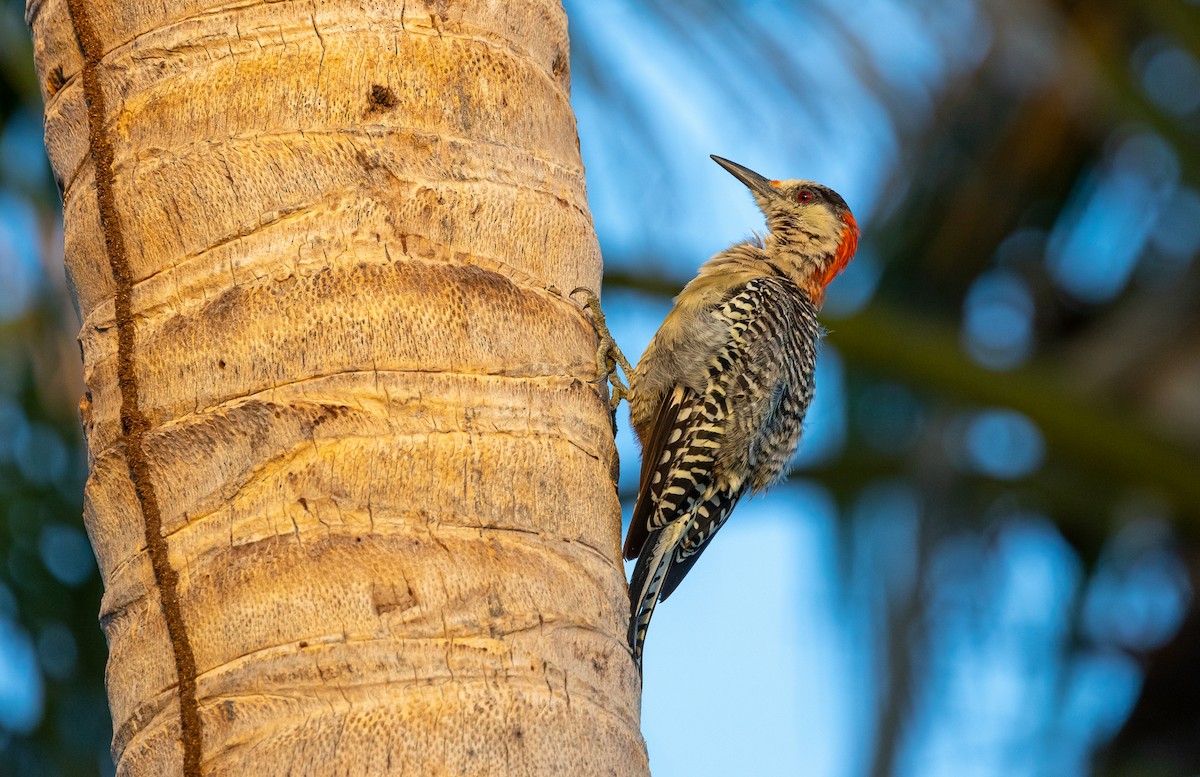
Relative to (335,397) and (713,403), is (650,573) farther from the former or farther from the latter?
(335,397)

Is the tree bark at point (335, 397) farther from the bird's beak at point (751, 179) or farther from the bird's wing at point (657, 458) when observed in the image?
the bird's beak at point (751, 179)

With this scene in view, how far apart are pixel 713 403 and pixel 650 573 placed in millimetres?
729

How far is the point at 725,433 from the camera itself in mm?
4676

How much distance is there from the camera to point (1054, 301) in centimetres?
769

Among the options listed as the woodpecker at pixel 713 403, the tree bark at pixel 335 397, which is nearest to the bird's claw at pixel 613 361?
the woodpecker at pixel 713 403

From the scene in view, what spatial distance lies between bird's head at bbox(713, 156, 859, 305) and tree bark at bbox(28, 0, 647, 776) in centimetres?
294

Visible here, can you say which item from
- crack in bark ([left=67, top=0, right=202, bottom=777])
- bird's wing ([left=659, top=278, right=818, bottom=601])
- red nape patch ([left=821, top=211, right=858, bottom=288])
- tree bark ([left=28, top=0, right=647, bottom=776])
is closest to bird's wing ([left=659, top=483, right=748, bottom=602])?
bird's wing ([left=659, top=278, right=818, bottom=601])

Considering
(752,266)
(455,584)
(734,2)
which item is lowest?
(455,584)

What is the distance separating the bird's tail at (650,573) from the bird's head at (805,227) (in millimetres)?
1597

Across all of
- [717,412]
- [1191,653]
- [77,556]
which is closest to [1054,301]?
[1191,653]

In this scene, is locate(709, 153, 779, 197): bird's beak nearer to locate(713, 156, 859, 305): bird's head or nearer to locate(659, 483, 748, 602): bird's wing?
locate(713, 156, 859, 305): bird's head

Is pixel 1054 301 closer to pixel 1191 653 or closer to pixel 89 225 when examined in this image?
pixel 1191 653

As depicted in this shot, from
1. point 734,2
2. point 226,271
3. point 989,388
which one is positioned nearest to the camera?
point 226,271

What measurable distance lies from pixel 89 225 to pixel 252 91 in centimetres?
39
